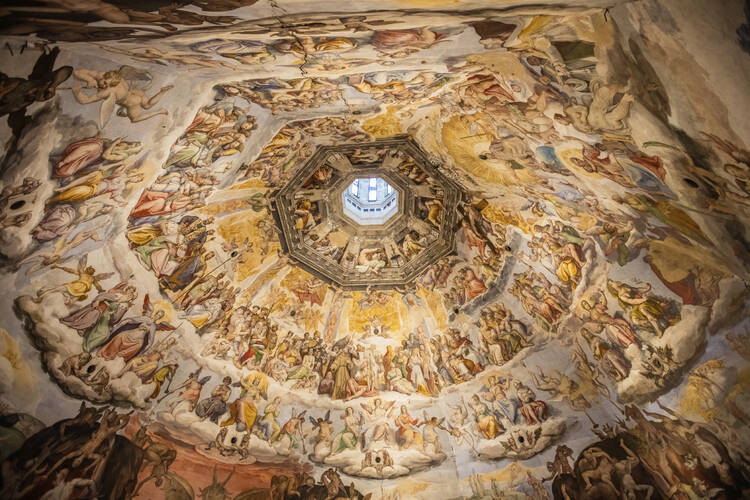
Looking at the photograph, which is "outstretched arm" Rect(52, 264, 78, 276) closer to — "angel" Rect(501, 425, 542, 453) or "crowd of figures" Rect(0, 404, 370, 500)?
"crowd of figures" Rect(0, 404, 370, 500)

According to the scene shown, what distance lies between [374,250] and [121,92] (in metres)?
7.79

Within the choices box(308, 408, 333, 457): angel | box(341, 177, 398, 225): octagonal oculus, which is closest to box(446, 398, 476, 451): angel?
box(308, 408, 333, 457): angel

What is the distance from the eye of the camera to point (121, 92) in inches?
305

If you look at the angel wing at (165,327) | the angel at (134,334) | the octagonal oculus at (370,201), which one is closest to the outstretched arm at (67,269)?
the angel at (134,334)

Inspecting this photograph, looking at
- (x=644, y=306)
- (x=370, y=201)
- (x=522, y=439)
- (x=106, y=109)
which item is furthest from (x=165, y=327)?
(x=644, y=306)

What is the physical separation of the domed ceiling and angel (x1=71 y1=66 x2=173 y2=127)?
42 mm

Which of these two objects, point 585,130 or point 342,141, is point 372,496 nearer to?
point 342,141

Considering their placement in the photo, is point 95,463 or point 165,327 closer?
point 95,463

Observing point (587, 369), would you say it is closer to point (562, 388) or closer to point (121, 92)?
point (562, 388)

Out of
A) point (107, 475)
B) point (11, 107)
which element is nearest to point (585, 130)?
point (11, 107)

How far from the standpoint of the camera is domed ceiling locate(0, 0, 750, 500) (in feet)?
21.8

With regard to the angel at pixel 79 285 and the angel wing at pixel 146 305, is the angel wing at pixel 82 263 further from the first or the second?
the angel wing at pixel 146 305

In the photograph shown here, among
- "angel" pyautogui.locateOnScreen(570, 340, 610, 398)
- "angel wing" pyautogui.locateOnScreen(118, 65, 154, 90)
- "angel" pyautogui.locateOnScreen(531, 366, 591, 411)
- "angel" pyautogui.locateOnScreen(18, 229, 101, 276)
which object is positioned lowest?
"angel" pyautogui.locateOnScreen(531, 366, 591, 411)

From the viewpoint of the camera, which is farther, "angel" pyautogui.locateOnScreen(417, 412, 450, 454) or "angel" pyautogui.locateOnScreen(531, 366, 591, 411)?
"angel" pyautogui.locateOnScreen(417, 412, 450, 454)
